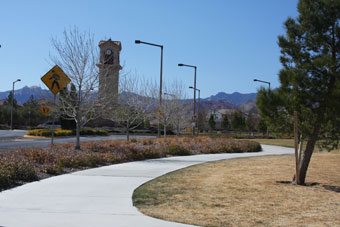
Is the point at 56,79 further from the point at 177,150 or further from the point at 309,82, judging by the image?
the point at 309,82

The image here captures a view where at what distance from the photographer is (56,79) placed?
17.0 meters

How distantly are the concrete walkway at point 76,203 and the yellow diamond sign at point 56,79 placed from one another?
277 inches

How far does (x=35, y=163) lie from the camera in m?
11.8

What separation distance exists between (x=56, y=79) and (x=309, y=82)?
11529 mm

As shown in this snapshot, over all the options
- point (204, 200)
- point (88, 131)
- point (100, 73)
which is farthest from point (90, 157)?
point (88, 131)

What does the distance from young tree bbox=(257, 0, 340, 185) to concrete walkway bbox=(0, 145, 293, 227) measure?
408 centimetres

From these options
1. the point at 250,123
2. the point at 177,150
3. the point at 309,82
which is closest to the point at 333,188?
the point at 309,82

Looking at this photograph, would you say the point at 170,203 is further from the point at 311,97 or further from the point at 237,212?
the point at 311,97

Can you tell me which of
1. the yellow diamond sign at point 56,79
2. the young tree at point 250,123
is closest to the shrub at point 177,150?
the yellow diamond sign at point 56,79

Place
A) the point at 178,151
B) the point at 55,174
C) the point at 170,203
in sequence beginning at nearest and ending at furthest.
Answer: the point at 170,203
the point at 55,174
the point at 178,151

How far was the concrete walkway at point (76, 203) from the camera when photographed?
225 inches

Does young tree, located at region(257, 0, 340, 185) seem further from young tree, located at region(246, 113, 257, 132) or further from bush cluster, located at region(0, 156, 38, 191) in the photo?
young tree, located at region(246, 113, 257, 132)

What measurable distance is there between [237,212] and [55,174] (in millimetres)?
6275

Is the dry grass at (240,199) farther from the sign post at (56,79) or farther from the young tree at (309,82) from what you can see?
the sign post at (56,79)
